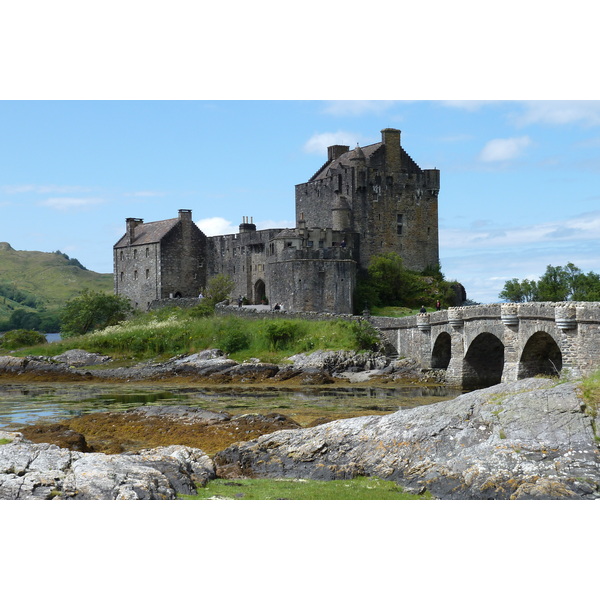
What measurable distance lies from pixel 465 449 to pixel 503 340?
57.2ft

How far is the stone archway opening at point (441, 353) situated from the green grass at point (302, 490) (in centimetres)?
2432

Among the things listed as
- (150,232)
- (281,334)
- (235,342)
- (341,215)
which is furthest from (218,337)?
(150,232)

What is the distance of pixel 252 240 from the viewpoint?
6241 centimetres

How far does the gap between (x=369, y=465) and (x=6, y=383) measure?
31.0 m

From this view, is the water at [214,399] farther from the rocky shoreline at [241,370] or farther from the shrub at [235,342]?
the shrub at [235,342]

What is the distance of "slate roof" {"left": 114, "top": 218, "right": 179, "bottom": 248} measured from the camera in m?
65.4

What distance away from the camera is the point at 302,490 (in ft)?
49.2

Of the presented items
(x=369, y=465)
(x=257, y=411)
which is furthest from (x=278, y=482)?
(x=257, y=411)

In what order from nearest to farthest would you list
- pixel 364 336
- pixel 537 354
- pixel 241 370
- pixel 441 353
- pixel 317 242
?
pixel 537 354 < pixel 441 353 < pixel 241 370 < pixel 364 336 < pixel 317 242

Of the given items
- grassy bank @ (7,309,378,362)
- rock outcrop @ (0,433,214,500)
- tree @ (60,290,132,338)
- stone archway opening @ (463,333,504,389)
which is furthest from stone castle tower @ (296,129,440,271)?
rock outcrop @ (0,433,214,500)

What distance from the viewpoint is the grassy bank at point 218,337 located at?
146 ft

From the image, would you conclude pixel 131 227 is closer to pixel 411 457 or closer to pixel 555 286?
pixel 555 286

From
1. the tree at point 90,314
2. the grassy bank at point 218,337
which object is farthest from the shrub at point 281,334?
the tree at point 90,314

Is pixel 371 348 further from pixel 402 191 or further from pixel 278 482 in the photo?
pixel 278 482
